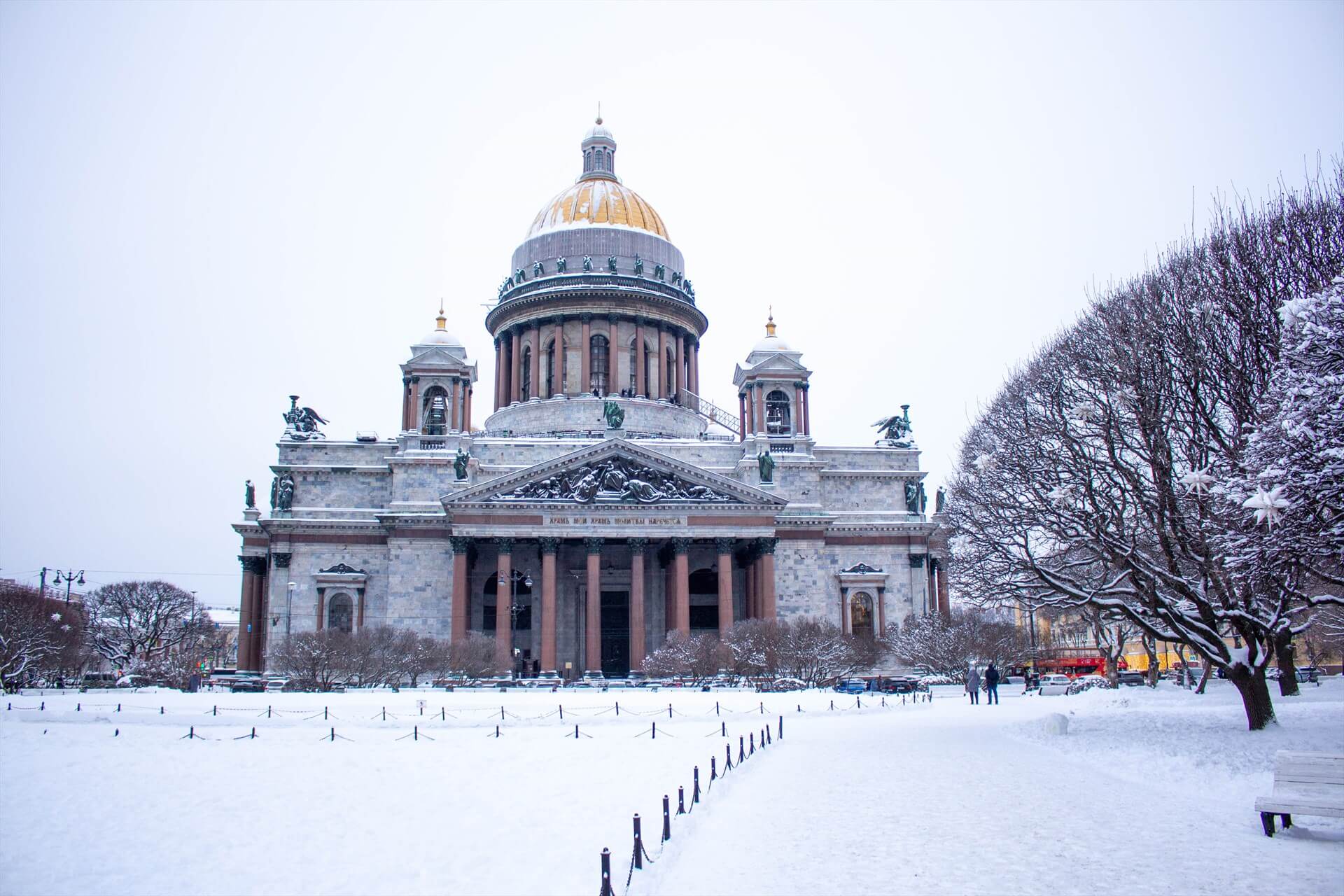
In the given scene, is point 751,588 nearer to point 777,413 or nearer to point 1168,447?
point 777,413

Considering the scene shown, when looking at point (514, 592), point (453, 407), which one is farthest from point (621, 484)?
point (453, 407)

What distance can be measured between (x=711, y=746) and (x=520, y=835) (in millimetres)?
8383

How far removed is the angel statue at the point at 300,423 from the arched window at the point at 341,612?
911cm

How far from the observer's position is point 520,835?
50.5 feet

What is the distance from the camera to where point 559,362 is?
66.6m

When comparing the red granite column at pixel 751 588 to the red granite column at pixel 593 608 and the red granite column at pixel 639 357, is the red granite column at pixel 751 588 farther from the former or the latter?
the red granite column at pixel 639 357

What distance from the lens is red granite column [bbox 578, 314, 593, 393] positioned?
66.5 meters

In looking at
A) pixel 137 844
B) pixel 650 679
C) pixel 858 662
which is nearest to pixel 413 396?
pixel 650 679

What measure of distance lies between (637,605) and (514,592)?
6481 millimetres

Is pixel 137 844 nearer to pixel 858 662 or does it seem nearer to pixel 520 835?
pixel 520 835

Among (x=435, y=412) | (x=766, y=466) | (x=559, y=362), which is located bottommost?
(x=766, y=466)

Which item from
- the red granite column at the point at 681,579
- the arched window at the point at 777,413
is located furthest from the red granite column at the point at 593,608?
the arched window at the point at 777,413

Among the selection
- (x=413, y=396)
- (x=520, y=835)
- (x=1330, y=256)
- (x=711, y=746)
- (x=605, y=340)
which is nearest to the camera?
(x=520, y=835)

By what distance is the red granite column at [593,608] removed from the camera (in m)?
51.8
